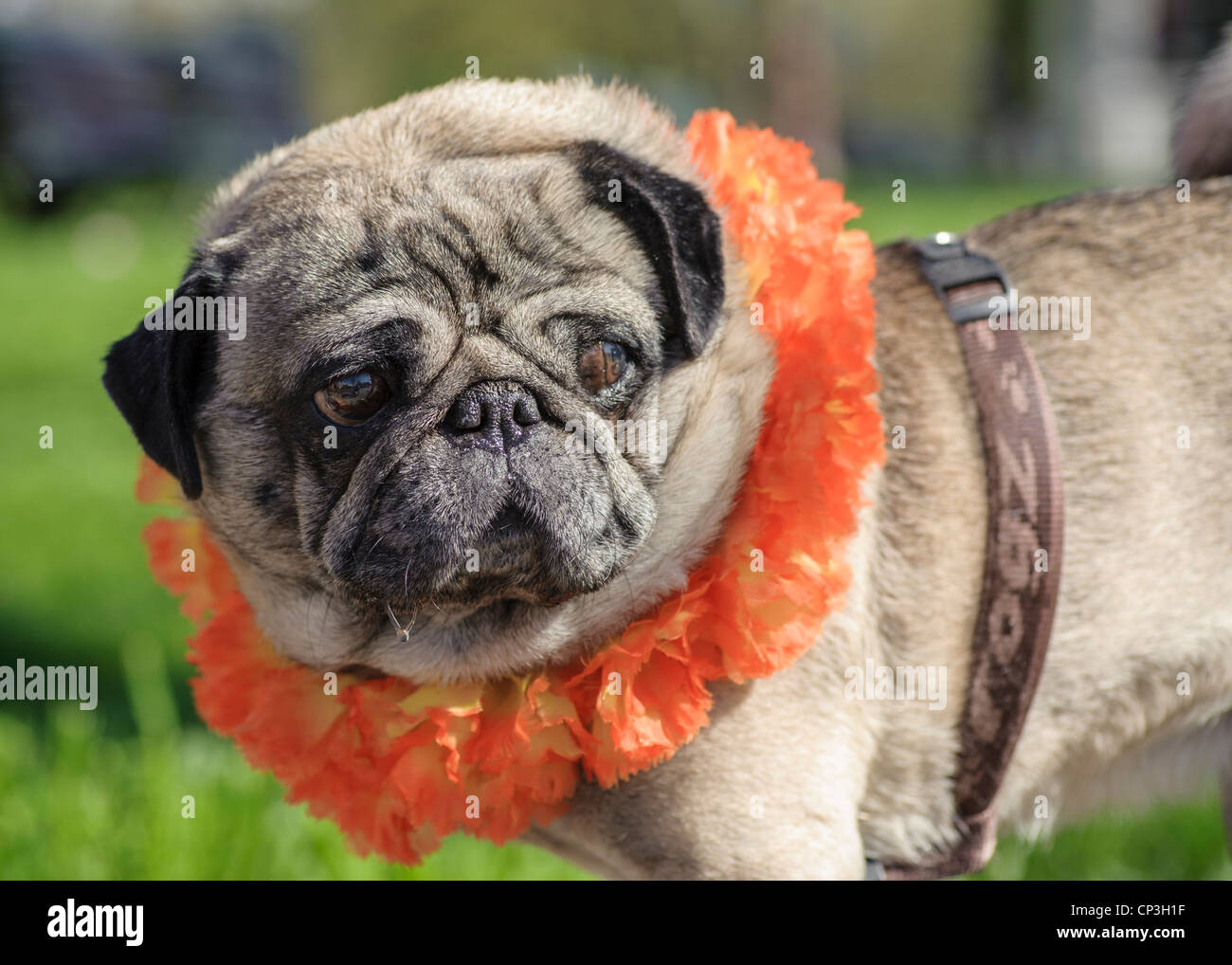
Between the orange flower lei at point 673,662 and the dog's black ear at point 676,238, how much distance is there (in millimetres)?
194

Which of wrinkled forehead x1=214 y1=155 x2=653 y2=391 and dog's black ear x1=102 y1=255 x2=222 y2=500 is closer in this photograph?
wrinkled forehead x1=214 y1=155 x2=653 y2=391

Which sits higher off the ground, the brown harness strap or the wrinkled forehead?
the wrinkled forehead

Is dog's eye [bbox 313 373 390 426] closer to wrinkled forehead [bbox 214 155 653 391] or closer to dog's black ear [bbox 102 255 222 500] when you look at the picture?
wrinkled forehead [bbox 214 155 653 391]

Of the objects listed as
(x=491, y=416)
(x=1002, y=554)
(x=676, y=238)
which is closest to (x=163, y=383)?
(x=491, y=416)

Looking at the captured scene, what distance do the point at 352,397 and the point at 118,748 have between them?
2568 mm

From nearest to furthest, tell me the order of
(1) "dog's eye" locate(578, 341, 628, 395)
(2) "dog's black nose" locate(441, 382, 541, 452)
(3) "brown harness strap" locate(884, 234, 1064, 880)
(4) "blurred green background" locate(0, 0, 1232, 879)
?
(2) "dog's black nose" locate(441, 382, 541, 452) → (1) "dog's eye" locate(578, 341, 628, 395) → (3) "brown harness strap" locate(884, 234, 1064, 880) → (4) "blurred green background" locate(0, 0, 1232, 879)

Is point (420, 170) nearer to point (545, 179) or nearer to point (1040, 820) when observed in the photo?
point (545, 179)

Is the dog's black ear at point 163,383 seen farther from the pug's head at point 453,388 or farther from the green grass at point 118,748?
the green grass at point 118,748

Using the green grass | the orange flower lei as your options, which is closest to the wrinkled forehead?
the orange flower lei

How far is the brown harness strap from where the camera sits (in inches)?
107

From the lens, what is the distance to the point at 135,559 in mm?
6918

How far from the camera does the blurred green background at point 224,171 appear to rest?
393 centimetres

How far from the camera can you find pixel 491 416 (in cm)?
237
